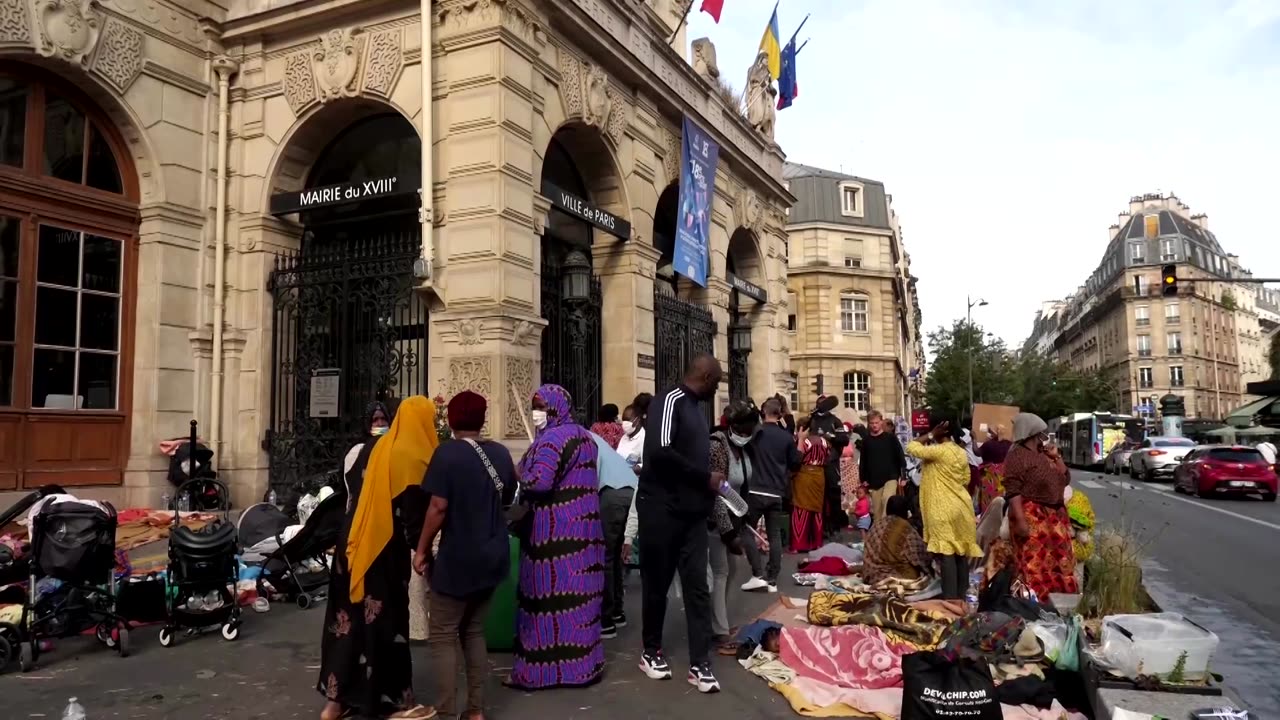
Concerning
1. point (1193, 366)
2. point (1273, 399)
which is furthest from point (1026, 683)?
point (1193, 366)

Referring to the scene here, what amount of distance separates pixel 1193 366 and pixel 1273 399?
47.9m

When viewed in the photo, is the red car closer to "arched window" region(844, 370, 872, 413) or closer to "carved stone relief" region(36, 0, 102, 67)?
"carved stone relief" region(36, 0, 102, 67)

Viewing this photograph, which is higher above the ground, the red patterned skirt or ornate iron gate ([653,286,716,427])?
ornate iron gate ([653,286,716,427])

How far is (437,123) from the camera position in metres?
11.5

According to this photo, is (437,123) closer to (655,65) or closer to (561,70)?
(561,70)

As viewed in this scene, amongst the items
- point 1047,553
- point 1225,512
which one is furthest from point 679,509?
point 1225,512

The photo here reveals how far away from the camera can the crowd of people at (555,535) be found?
15.8ft

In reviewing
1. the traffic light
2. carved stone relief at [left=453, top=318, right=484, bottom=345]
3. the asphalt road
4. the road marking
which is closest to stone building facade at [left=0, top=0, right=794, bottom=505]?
carved stone relief at [left=453, top=318, right=484, bottom=345]

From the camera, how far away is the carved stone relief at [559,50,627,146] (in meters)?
13.0

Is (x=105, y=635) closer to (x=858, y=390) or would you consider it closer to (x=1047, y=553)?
(x=1047, y=553)

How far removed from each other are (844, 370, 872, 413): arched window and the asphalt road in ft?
101

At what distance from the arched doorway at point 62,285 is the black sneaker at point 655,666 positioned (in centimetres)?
858

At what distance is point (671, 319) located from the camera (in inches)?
644

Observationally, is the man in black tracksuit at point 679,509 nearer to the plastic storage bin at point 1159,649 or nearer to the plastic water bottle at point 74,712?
the plastic storage bin at point 1159,649
